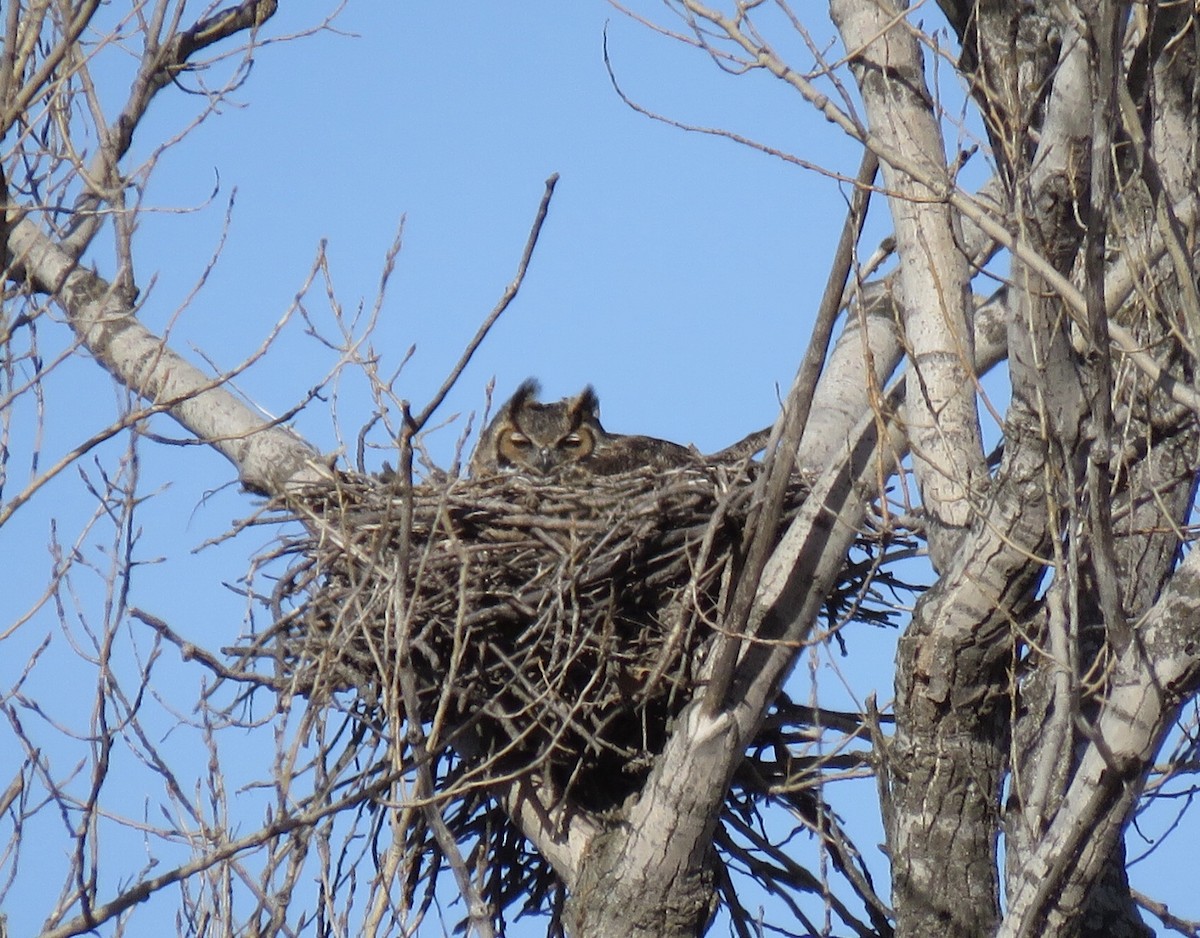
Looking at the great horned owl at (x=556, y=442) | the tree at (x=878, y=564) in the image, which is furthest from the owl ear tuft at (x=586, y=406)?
the tree at (x=878, y=564)

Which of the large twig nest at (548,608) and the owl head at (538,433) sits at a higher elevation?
the owl head at (538,433)

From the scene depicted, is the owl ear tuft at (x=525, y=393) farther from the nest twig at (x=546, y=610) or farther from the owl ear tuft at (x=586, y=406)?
the nest twig at (x=546, y=610)

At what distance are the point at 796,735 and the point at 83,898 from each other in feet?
6.76

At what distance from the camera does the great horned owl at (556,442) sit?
17.9ft

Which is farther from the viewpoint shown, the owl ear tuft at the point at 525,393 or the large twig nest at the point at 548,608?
the owl ear tuft at the point at 525,393

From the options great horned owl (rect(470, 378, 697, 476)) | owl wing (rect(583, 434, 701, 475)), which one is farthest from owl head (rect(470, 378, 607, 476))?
owl wing (rect(583, 434, 701, 475))

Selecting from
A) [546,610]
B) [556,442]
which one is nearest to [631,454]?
[556,442]

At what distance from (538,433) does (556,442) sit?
0.10m

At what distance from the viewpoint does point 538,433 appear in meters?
5.90

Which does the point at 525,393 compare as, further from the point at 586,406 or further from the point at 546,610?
the point at 546,610

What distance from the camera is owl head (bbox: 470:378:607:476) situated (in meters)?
5.79

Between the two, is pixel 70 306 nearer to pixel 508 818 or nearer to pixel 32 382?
pixel 32 382

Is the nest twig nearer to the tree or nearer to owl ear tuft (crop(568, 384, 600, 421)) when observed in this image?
the tree

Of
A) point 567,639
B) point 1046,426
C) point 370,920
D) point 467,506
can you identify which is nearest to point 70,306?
point 467,506
